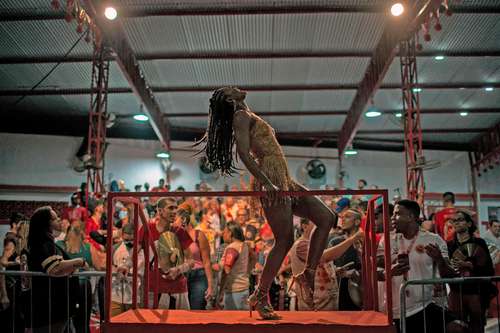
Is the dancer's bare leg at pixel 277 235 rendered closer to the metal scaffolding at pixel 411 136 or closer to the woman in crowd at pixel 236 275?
the woman in crowd at pixel 236 275

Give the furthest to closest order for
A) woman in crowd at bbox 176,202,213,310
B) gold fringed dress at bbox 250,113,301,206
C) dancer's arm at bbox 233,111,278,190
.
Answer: woman in crowd at bbox 176,202,213,310, gold fringed dress at bbox 250,113,301,206, dancer's arm at bbox 233,111,278,190

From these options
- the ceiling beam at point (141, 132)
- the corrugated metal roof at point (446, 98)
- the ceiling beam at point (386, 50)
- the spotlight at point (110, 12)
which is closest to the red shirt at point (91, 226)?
the spotlight at point (110, 12)

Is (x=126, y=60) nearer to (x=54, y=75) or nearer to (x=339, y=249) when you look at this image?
(x=54, y=75)

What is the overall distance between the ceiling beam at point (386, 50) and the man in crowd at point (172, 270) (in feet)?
16.0

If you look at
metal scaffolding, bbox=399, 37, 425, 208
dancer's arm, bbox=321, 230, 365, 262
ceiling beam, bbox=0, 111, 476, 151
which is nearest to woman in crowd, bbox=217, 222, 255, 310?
dancer's arm, bbox=321, 230, 365, 262

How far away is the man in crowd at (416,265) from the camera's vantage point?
4340 millimetres

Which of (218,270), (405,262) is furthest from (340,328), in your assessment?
(218,270)

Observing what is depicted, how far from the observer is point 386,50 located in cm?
1008

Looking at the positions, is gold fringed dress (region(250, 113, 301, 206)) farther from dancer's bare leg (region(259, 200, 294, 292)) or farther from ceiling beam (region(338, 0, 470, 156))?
ceiling beam (region(338, 0, 470, 156))

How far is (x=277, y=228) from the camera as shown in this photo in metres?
3.87

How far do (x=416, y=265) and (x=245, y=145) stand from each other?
176 cm

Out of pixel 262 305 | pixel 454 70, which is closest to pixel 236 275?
pixel 262 305

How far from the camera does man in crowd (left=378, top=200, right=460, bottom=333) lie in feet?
14.2

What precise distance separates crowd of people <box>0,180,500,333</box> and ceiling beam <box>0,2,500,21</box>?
3.83 metres
